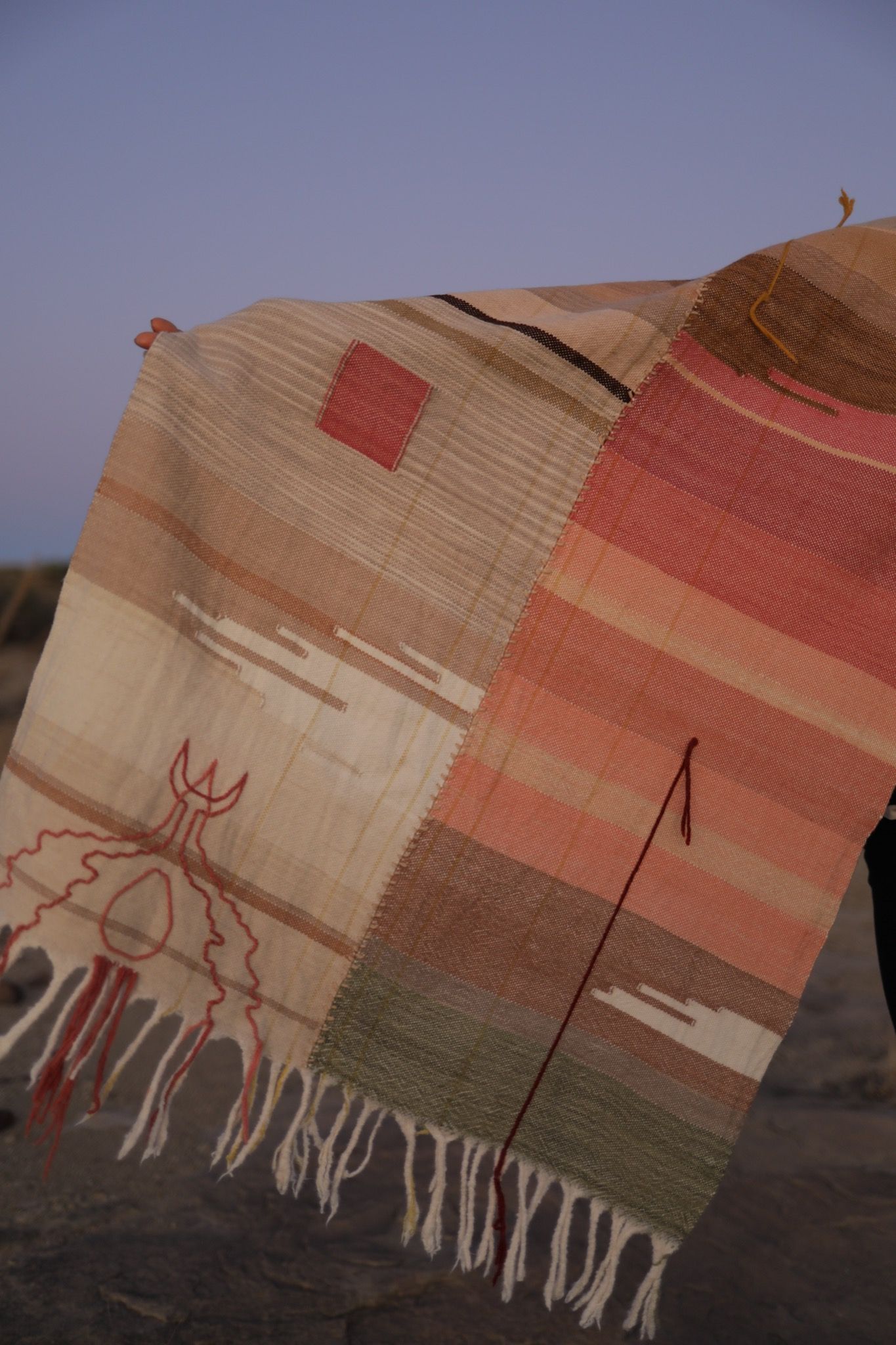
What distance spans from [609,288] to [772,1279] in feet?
5.69

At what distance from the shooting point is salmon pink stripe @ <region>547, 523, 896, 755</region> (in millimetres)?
1380

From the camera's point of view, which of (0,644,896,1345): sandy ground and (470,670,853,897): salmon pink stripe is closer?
(470,670,853,897): salmon pink stripe

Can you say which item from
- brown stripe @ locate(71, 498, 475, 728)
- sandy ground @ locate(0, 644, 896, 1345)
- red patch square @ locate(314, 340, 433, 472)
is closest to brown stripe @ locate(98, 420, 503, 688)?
brown stripe @ locate(71, 498, 475, 728)

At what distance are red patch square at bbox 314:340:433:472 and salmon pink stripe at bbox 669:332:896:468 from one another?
15.4 inches

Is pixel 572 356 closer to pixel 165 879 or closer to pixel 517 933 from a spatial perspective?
pixel 517 933

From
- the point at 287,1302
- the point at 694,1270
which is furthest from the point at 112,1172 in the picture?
the point at 694,1270

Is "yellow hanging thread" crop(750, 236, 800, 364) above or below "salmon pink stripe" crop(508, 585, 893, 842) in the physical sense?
above

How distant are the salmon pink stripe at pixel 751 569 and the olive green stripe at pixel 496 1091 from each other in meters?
0.64

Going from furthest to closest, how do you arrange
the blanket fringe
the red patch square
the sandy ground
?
1. the sandy ground
2. the red patch square
3. the blanket fringe

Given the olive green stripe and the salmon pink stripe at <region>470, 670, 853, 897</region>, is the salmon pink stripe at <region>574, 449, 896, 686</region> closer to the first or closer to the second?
the salmon pink stripe at <region>470, 670, 853, 897</region>

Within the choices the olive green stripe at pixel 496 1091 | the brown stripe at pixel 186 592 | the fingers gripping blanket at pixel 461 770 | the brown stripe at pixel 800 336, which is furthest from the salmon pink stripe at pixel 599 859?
the brown stripe at pixel 800 336

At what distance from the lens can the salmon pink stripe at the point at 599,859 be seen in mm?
1366

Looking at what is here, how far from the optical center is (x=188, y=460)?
1.41 meters

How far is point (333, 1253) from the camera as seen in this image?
180 centimetres
